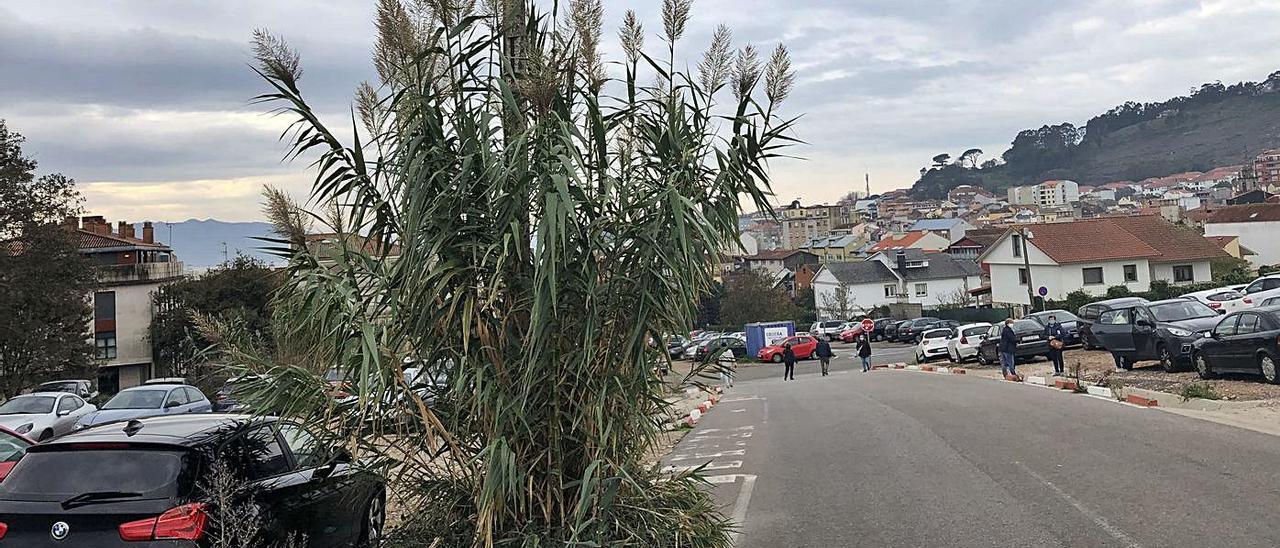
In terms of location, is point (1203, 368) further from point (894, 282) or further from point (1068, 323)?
point (894, 282)

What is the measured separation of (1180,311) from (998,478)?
16886mm

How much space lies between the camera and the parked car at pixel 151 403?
21.3m

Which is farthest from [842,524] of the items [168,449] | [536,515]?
[168,449]

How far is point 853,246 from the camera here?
14488 cm

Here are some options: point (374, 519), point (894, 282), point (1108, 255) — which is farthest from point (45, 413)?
point (894, 282)

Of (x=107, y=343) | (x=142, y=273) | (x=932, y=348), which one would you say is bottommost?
(x=932, y=348)

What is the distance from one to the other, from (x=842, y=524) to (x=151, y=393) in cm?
1911

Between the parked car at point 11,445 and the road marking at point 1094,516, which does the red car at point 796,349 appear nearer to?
the road marking at point 1094,516

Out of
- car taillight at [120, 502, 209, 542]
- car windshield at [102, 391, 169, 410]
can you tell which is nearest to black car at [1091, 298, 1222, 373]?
car taillight at [120, 502, 209, 542]

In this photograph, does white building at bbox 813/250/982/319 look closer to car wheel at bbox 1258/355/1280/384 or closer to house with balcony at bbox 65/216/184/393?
house with balcony at bbox 65/216/184/393

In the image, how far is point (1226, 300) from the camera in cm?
3145

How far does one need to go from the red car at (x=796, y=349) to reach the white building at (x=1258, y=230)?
160 feet

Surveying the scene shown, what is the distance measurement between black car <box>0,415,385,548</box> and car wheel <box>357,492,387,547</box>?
0.95 meters

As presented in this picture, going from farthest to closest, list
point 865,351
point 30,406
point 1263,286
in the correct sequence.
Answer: point 865,351 < point 1263,286 < point 30,406
